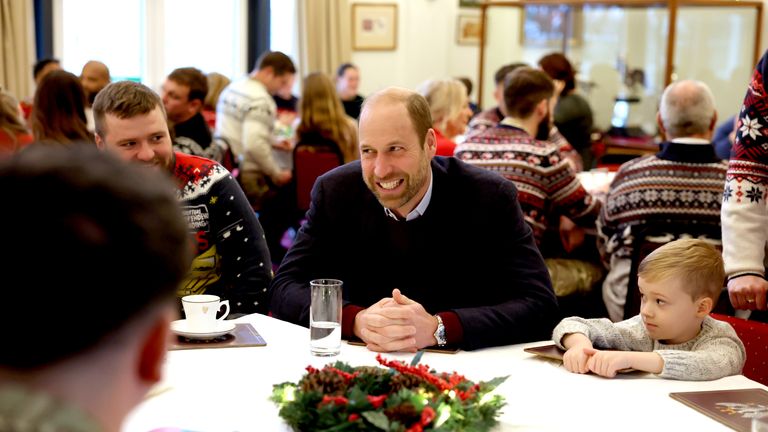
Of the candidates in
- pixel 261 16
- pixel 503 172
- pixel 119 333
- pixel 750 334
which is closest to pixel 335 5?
pixel 261 16

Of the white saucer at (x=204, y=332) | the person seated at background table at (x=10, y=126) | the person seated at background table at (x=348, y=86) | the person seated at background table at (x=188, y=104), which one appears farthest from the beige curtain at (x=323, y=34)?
the white saucer at (x=204, y=332)

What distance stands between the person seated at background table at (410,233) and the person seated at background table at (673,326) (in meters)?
Answer: 0.26

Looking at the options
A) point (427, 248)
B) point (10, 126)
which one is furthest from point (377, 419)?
point (10, 126)

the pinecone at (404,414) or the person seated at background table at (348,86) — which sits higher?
the person seated at background table at (348,86)

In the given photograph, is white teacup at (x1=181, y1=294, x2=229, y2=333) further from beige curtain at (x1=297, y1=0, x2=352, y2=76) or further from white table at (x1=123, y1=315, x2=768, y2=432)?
beige curtain at (x1=297, y1=0, x2=352, y2=76)

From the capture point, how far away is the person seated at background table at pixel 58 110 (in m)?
4.34

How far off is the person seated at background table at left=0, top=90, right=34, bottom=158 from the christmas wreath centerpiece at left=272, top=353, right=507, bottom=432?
10.2ft

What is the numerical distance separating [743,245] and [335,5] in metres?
7.65

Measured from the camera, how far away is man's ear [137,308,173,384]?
0.67m

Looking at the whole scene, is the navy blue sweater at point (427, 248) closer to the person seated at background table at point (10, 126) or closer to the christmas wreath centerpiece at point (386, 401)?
the christmas wreath centerpiece at point (386, 401)

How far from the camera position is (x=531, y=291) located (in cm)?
235

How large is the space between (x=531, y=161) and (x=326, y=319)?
2.16m

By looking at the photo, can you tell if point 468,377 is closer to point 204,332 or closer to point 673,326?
point 673,326

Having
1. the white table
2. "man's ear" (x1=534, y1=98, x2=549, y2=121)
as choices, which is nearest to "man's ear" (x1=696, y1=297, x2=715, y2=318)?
the white table
